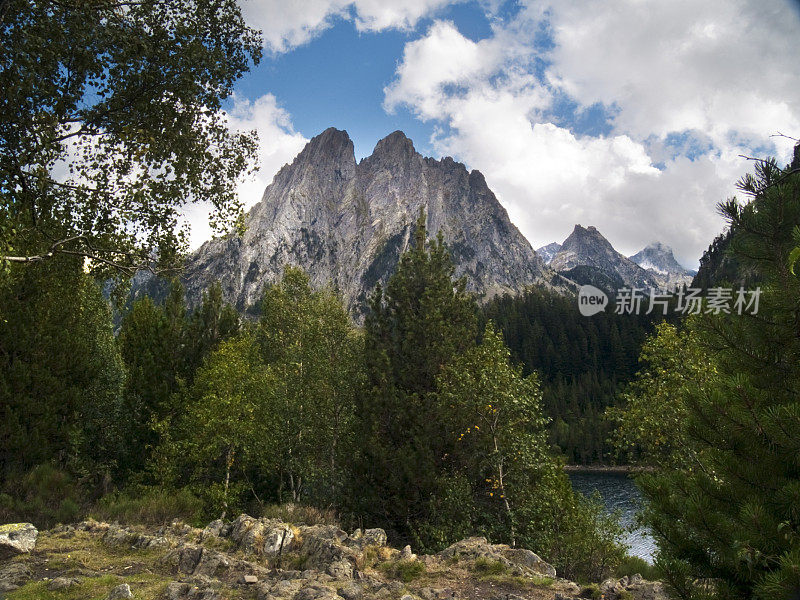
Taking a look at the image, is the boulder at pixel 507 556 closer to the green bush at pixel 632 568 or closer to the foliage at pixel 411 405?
the foliage at pixel 411 405

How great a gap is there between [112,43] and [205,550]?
11533 millimetres

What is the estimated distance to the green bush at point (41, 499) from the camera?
52.0 feet

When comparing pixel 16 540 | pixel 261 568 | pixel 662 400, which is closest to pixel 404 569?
pixel 261 568

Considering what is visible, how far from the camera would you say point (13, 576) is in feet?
29.1

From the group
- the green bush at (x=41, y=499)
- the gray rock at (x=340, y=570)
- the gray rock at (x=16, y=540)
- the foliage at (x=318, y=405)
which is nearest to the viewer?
the gray rock at (x=340, y=570)

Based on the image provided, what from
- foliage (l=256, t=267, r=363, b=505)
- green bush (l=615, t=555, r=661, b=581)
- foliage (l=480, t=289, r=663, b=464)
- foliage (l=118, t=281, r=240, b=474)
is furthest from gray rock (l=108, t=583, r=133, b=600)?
foliage (l=480, t=289, r=663, b=464)

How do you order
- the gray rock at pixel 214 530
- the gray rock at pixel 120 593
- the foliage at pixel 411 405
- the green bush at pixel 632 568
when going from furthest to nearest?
the green bush at pixel 632 568 → the foliage at pixel 411 405 → the gray rock at pixel 214 530 → the gray rock at pixel 120 593

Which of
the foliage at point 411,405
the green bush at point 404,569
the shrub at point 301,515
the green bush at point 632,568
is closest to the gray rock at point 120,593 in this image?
the green bush at point 404,569

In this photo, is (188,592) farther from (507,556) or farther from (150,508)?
(150,508)

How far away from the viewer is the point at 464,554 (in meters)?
12.6

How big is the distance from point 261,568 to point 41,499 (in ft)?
38.9

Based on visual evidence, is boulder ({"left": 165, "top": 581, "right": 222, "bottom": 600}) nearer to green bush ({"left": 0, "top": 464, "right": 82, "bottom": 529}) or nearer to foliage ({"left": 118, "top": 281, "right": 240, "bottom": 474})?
green bush ({"left": 0, "top": 464, "right": 82, "bottom": 529})

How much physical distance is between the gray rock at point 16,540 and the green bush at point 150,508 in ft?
16.8

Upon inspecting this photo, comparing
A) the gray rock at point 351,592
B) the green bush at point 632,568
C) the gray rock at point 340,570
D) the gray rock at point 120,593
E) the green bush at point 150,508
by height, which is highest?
the gray rock at point 351,592
